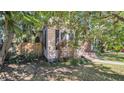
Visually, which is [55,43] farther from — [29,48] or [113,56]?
[113,56]

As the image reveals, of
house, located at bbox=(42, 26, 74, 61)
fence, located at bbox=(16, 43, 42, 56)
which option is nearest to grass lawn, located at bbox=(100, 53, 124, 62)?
house, located at bbox=(42, 26, 74, 61)

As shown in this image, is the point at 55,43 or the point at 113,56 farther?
the point at 55,43

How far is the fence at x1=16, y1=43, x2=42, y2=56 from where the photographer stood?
399 centimetres

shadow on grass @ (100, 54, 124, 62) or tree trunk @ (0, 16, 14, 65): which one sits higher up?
tree trunk @ (0, 16, 14, 65)

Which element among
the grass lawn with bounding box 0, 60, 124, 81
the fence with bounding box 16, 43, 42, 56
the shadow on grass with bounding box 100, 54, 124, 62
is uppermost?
the fence with bounding box 16, 43, 42, 56

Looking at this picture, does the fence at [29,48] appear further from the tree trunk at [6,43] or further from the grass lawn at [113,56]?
the grass lawn at [113,56]

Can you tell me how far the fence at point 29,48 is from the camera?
3.99 meters

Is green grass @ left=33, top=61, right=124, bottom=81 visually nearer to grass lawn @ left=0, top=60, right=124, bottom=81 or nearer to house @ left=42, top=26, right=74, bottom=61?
grass lawn @ left=0, top=60, right=124, bottom=81

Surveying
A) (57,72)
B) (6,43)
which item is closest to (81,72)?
(57,72)

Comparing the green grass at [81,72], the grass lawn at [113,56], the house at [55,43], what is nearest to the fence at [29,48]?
the house at [55,43]

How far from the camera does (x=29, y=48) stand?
4.02 metres

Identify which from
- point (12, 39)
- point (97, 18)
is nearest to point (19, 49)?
point (12, 39)
